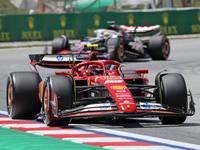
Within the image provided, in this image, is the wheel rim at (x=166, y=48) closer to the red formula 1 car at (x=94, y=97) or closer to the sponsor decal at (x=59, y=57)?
the sponsor decal at (x=59, y=57)

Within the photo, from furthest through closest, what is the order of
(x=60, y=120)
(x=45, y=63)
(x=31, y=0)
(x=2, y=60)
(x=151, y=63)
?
(x=31, y=0) → (x=2, y=60) → (x=151, y=63) → (x=45, y=63) → (x=60, y=120)

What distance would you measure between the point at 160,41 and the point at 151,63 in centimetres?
122

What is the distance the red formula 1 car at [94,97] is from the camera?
6723 millimetres

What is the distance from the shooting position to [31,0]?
3625 cm

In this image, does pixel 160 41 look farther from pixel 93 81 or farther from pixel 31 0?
pixel 31 0

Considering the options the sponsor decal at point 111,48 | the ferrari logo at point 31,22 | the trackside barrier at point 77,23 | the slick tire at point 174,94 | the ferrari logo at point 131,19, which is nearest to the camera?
the slick tire at point 174,94

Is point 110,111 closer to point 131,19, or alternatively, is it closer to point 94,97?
point 94,97

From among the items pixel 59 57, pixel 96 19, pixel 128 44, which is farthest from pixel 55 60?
pixel 96 19

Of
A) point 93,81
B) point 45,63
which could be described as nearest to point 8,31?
point 45,63

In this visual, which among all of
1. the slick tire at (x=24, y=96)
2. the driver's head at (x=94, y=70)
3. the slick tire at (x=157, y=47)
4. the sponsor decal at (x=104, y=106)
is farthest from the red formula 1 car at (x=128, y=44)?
the sponsor decal at (x=104, y=106)

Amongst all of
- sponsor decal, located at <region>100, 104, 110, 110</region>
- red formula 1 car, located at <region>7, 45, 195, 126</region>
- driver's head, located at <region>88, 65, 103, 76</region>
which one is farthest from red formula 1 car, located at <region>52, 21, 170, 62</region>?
sponsor decal, located at <region>100, 104, 110, 110</region>

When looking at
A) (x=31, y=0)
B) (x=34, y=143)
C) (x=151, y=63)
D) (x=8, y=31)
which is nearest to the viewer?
(x=34, y=143)

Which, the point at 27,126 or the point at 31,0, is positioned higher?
the point at 31,0

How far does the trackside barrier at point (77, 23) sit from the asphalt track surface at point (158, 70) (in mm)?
2194
